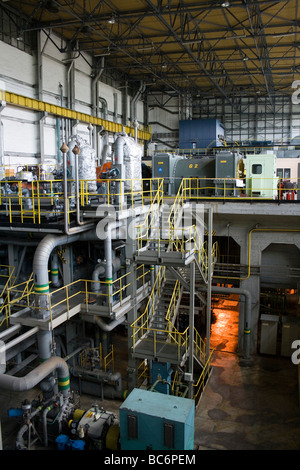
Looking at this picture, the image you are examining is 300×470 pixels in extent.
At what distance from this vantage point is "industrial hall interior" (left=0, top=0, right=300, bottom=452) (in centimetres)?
1005

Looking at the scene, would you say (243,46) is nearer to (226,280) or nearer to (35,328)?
(226,280)

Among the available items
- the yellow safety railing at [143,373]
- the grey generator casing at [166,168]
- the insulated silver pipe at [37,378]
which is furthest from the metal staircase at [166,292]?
the grey generator casing at [166,168]

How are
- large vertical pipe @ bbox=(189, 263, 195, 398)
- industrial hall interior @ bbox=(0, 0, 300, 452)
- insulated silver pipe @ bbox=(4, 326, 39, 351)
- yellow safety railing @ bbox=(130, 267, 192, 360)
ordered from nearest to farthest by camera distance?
insulated silver pipe @ bbox=(4, 326, 39, 351)
industrial hall interior @ bbox=(0, 0, 300, 452)
large vertical pipe @ bbox=(189, 263, 195, 398)
yellow safety railing @ bbox=(130, 267, 192, 360)

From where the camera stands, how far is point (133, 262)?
11742 mm

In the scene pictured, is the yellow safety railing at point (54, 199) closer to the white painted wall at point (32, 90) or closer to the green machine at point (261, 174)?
the green machine at point (261, 174)

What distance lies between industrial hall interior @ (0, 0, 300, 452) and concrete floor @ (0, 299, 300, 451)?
58mm

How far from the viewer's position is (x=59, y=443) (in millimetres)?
9102

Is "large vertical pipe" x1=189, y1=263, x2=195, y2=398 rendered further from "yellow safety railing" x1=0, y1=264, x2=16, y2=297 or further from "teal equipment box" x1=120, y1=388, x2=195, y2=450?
"yellow safety railing" x1=0, y1=264, x2=16, y2=297

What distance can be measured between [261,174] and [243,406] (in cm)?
937

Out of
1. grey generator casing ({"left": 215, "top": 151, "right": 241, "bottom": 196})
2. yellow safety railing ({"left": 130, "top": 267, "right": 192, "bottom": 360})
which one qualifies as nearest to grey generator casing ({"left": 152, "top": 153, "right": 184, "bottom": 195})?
grey generator casing ({"left": 215, "top": 151, "right": 241, "bottom": 196})

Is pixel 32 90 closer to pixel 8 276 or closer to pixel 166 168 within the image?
pixel 166 168

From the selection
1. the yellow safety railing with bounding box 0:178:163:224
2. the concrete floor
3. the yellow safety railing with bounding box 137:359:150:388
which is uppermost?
the yellow safety railing with bounding box 0:178:163:224

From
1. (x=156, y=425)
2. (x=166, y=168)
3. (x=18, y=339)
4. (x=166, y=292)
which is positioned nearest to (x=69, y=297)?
(x=18, y=339)

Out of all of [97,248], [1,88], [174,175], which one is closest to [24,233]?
[97,248]
